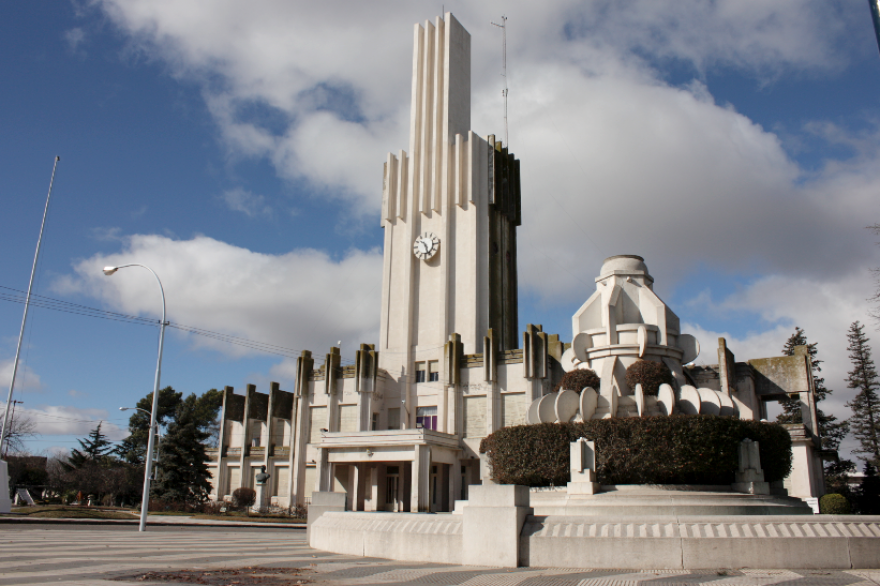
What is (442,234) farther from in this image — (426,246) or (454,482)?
(454,482)

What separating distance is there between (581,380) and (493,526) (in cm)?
1279

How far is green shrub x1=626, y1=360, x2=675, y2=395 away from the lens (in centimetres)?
2444

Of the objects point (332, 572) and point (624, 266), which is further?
point (624, 266)

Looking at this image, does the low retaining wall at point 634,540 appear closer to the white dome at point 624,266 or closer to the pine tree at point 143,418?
the white dome at point 624,266

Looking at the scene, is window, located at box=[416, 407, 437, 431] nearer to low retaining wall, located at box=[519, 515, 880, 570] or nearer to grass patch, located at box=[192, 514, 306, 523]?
grass patch, located at box=[192, 514, 306, 523]

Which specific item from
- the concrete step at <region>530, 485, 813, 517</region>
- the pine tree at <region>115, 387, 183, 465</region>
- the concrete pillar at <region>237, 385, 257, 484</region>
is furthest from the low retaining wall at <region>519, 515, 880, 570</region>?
the pine tree at <region>115, 387, 183, 465</region>

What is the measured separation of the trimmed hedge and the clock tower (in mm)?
22340

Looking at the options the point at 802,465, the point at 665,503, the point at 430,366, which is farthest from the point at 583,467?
the point at 430,366

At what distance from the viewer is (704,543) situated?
12.7m

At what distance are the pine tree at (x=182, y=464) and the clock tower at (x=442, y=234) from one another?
1444 cm

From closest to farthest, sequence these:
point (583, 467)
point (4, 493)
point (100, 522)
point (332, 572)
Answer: point (332, 572), point (583, 467), point (100, 522), point (4, 493)

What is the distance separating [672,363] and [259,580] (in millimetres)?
20114

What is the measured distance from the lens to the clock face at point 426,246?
51.2 m

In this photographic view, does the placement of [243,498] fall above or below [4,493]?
below
